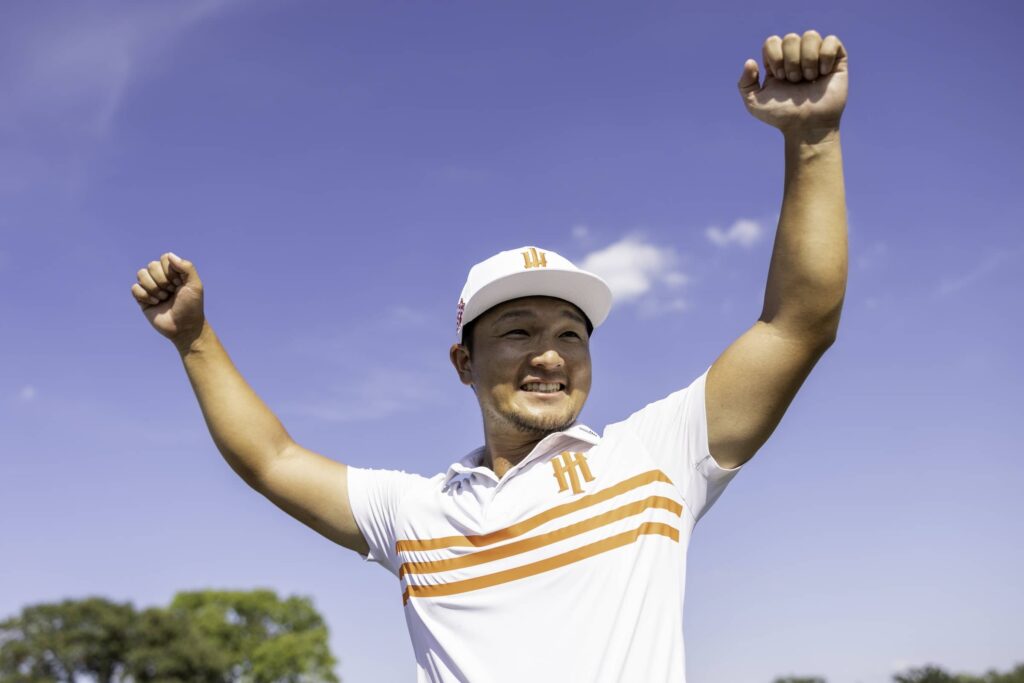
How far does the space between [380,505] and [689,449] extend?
5.69 ft

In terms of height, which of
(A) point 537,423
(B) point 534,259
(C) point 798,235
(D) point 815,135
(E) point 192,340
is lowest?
(A) point 537,423

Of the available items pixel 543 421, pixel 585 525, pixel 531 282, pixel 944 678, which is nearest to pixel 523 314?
pixel 531 282

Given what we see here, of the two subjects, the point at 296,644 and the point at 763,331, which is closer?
the point at 763,331

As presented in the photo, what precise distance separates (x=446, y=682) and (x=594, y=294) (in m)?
1.96

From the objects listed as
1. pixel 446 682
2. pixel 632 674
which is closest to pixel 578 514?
pixel 632 674

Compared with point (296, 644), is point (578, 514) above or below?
below

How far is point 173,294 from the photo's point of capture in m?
5.16

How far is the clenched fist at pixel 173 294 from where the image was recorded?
16.7 feet

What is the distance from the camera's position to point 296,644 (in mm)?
81750

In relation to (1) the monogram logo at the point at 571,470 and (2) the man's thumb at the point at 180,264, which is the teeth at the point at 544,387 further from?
(2) the man's thumb at the point at 180,264

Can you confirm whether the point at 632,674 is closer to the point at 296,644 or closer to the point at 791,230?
the point at 791,230

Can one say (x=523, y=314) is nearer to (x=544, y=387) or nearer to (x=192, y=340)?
(x=544, y=387)

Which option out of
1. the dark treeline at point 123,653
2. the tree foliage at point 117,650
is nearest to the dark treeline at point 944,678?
the dark treeline at point 123,653

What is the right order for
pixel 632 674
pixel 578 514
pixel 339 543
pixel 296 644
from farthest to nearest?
pixel 296 644, pixel 339 543, pixel 578 514, pixel 632 674
